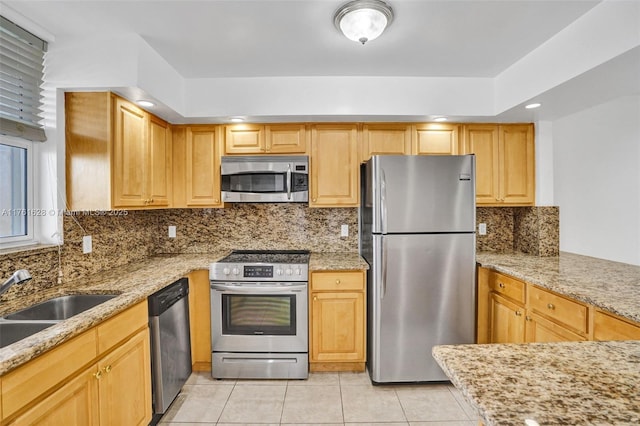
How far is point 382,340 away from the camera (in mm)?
2477

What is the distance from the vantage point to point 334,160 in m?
2.91

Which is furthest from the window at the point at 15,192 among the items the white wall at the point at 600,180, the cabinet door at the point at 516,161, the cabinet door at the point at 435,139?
the white wall at the point at 600,180

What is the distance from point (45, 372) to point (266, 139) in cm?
220

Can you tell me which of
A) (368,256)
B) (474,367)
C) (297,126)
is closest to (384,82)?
(297,126)

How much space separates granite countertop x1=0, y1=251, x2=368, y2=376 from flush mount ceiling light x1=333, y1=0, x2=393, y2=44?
5.46ft

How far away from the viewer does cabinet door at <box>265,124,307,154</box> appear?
9.50ft

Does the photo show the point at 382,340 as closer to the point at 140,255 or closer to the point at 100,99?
the point at 140,255

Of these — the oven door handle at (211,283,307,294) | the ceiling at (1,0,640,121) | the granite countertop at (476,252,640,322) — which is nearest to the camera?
the granite countertop at (476,252,640,322)

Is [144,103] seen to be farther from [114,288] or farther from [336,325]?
[336,325]

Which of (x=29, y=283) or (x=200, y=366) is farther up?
(x=29, y=283)

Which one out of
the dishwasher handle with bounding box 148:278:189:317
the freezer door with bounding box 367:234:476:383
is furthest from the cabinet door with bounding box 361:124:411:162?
the dishwasher handle with bounding box 148:278:189:317

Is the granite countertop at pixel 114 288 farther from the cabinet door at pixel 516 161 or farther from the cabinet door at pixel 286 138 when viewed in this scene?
the cabinet door at pixel 516 161

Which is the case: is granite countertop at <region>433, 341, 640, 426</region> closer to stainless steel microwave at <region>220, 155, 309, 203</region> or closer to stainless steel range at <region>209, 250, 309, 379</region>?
stainless steel range at <region>209, 250, 309, 379</region>

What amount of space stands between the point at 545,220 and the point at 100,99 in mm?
3708
